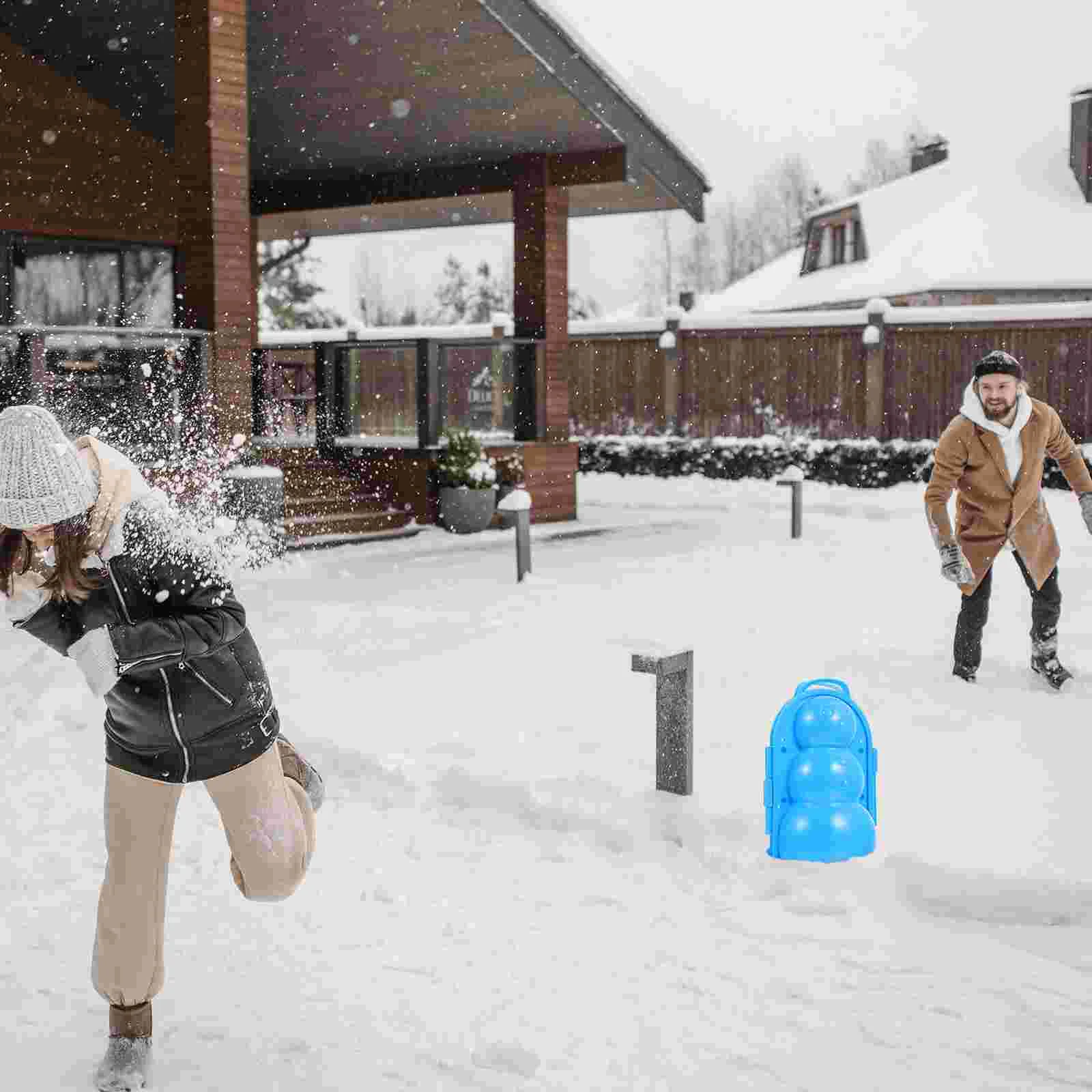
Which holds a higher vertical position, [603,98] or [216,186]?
[603,98]

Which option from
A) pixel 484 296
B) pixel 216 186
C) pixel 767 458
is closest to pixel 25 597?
pixel 216 186

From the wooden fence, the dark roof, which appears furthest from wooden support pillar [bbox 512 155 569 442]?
the wooden fence

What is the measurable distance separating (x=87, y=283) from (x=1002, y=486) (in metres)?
11.7

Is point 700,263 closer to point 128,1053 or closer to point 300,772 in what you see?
point 300,772

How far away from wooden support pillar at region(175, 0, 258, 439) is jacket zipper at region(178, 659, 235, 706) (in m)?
8.11

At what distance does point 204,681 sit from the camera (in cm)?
292

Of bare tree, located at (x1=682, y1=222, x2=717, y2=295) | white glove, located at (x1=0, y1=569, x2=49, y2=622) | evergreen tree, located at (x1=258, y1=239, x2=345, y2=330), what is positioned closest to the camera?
white glove, located at (x1=0, y1=569, x2=49, y2=622)

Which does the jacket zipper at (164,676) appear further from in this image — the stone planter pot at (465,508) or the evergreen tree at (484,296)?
the evergreen tree at (484,296)

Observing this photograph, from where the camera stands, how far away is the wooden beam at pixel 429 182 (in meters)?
14.6

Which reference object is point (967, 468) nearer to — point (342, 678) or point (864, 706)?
point (864, 706)

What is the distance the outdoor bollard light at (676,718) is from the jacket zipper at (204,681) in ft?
7.44

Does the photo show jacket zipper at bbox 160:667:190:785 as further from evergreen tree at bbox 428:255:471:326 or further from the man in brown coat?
evergreen tree at bbox 428:255:471:326

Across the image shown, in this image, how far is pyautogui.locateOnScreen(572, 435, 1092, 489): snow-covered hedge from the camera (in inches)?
767

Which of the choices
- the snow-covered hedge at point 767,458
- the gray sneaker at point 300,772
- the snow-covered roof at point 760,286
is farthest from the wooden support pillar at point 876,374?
the snow-covered roof at point 760,286
